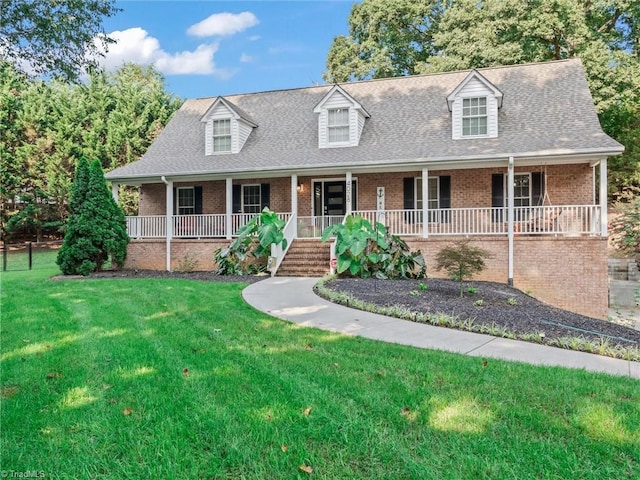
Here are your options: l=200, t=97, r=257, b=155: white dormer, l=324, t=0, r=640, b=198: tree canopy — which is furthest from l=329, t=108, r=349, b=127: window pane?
l=324, t=0, r=640, b=198: tree canopy

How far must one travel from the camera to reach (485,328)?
589 cm

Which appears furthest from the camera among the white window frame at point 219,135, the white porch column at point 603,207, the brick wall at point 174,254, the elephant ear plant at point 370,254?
the white window frame at point 219,135

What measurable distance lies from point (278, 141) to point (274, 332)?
11788 millimetres

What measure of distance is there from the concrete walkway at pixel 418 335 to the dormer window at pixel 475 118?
8794 millimetres

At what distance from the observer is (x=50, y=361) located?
13.6 feet

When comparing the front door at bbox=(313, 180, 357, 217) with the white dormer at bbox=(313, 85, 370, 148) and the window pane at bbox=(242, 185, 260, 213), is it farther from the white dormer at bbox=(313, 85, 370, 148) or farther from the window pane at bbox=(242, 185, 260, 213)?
the window pane at bbox=(242, 185, 260, 213)

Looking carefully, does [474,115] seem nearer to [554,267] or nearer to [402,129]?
[402,129]

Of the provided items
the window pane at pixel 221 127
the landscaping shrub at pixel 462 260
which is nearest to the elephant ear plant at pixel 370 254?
the landscaping shrub at pixel 462 260

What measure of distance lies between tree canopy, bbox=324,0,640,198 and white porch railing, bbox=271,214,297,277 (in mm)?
14782

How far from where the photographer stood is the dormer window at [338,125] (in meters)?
15.4

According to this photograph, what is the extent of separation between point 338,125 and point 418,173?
3.30 meters

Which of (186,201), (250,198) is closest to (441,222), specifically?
(250,198)

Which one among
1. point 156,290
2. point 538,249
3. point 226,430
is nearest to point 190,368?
point 226,430

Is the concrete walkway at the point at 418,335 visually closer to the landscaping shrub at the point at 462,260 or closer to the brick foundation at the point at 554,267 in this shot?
the landscaping shrub at the point at 462,260
